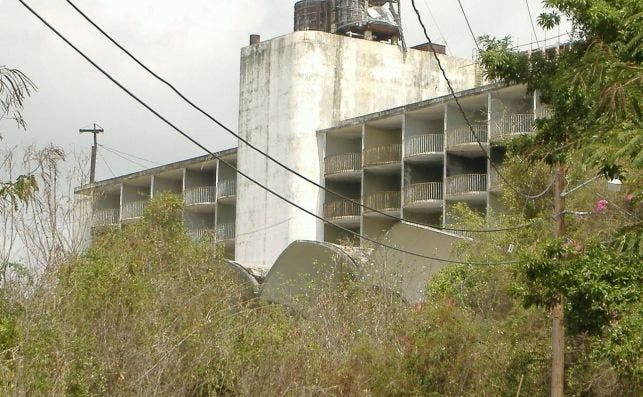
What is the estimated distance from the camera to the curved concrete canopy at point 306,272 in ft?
124

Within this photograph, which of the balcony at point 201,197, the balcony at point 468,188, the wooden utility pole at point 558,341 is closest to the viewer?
the wooden utility pole at point 558,341

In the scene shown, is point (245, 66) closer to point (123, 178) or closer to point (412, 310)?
point (123, 178)

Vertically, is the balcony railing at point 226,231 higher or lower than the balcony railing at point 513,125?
lower

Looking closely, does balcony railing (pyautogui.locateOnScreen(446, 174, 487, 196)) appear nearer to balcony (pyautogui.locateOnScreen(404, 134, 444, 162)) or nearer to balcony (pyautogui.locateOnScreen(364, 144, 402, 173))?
balcony (pyautogui.locateOnScreen(404, 134, 444, 162))

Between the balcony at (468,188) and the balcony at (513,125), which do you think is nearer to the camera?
the balcony at (513,125)

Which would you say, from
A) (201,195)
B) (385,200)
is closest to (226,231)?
(201,195)

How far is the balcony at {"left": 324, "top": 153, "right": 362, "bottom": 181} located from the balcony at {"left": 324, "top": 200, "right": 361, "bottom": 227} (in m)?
1.14

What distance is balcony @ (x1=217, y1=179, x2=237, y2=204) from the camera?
62.3 metres

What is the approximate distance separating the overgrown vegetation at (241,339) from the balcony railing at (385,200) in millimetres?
21542

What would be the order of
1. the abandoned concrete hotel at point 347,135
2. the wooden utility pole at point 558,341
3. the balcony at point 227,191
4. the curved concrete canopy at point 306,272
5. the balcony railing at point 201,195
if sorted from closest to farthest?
the wooden utility pole at point 558,341 < the curved concrete canopy at point 306,272 < the abandoned concrete hotel at point 347,135 < the balcony at point 227,191 < the balcony railing at point 201,195

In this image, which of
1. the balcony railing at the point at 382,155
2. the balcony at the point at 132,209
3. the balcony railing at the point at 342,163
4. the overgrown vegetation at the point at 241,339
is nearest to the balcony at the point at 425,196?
the balcony railing at the point at 382,155

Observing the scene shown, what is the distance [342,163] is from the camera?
56.3 metres

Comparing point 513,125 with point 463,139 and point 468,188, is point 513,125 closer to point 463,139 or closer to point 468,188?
point 463,139

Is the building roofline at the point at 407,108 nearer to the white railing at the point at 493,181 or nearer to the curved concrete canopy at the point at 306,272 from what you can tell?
the white railing at the point at 493,181
